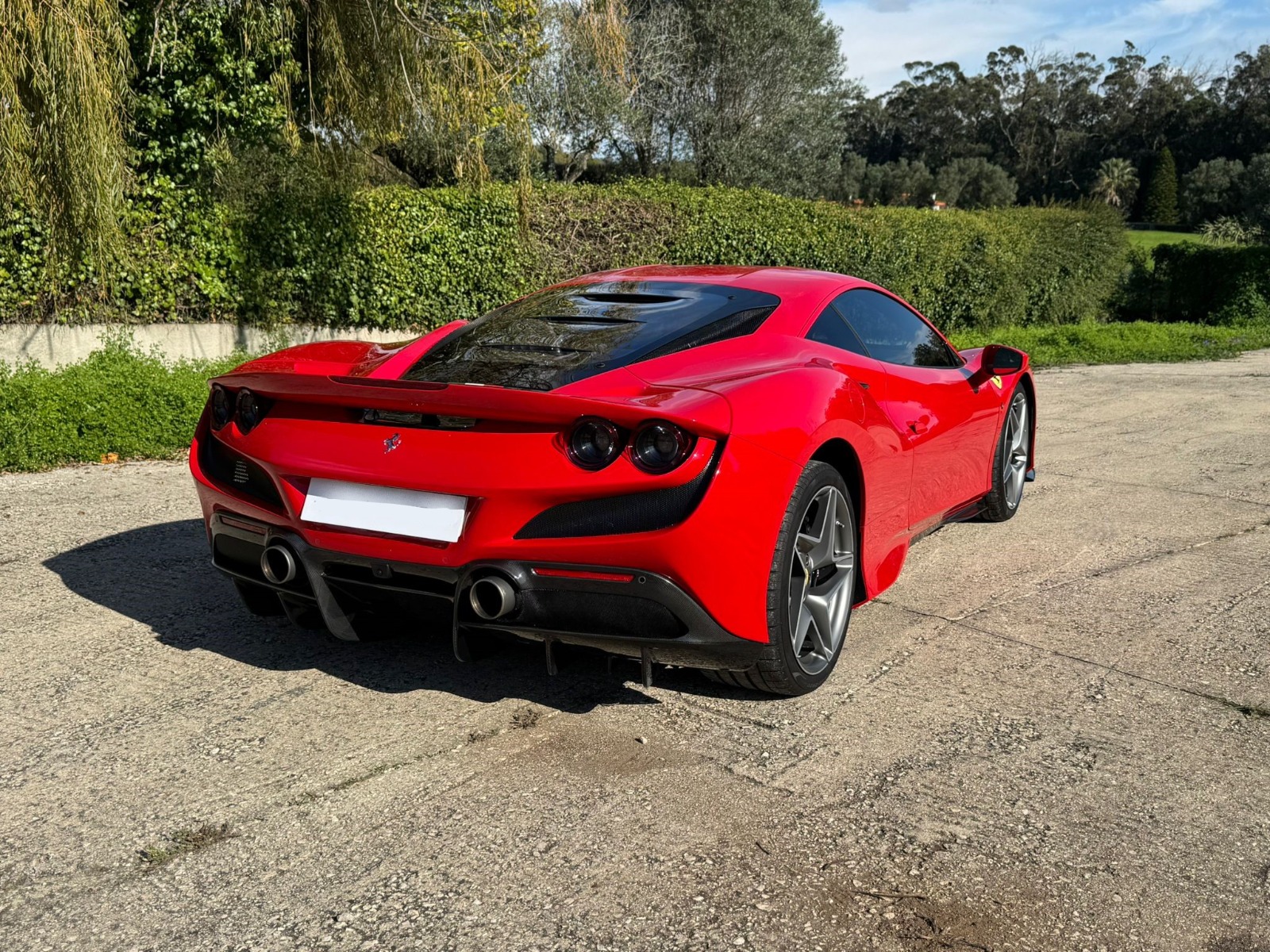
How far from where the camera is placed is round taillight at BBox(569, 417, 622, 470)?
314 cm

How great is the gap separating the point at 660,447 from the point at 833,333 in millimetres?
1484

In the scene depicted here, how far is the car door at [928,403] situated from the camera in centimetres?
456

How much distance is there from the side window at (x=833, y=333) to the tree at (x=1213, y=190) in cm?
7748

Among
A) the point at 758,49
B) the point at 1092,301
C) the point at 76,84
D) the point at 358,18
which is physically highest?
the point at 758,49

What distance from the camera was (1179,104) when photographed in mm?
88938

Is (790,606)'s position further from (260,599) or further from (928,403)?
(260,599)

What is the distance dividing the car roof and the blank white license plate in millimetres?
1674

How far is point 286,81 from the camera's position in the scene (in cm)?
1145

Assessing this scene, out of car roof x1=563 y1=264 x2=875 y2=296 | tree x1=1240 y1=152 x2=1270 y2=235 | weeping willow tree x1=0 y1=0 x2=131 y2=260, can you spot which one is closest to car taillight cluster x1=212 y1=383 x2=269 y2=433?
car roof x1=563 y1=264 x2=875 y2=296

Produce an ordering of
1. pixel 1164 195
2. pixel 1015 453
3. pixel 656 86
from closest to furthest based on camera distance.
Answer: pixel 1015 453 → pixel 656 86 → pixel 1164 195

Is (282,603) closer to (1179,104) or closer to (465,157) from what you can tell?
(465,157)

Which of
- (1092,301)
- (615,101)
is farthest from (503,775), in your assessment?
(615,101)

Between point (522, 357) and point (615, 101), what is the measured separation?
25.1 m

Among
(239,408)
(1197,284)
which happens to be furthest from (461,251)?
(1197,284)
